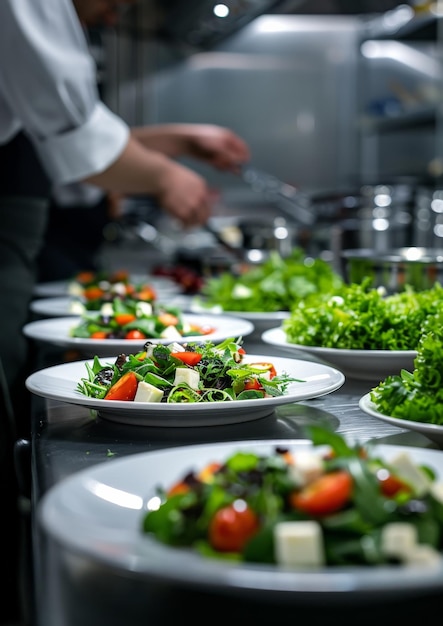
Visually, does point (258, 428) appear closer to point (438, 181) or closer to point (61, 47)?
point (61, 47)

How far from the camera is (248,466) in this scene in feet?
2.40

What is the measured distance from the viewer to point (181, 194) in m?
3.04

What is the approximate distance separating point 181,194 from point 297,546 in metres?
2.49

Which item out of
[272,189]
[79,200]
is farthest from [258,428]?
[79,200]

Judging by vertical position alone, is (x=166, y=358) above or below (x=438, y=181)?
below

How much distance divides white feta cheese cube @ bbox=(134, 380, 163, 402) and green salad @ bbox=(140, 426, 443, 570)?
14.7 inches

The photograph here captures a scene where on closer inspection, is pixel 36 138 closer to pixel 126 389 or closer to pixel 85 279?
pixel 85 279

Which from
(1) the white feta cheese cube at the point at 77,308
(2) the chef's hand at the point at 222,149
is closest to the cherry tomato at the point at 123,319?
(1) the white feta cheese cube at the point at 77,308

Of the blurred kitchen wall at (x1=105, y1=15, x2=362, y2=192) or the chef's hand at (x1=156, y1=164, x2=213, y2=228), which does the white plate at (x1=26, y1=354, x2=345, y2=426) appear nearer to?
the chef's hand at (x1=156, y1=164, x2=213, y2=228)

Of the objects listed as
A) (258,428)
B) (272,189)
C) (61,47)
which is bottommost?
(258,428)

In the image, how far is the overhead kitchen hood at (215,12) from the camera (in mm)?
3018

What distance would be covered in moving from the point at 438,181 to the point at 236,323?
375cm

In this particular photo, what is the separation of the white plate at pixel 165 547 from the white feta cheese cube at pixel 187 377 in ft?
0.91

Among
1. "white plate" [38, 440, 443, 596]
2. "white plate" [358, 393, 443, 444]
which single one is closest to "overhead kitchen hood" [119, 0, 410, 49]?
"white plate" [358, 393, 443, 444]
